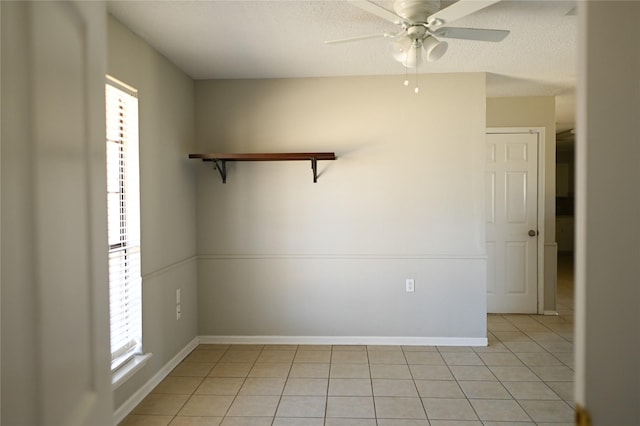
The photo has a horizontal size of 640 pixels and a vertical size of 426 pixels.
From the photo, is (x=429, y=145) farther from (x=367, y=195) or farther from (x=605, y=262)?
(x=605, y=262)

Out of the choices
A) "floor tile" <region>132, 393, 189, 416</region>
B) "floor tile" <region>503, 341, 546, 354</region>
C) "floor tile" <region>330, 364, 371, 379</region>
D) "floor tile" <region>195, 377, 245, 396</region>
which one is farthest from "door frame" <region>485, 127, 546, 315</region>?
"floor tile" <region>132, 393, 189, 416</region>

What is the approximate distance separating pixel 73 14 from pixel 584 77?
2.76ft

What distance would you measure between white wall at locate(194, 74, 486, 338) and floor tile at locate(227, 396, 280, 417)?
3.31ft

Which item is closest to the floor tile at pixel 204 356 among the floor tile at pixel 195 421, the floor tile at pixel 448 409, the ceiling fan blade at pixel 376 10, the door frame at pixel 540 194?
the floor tile at pixel 195 421

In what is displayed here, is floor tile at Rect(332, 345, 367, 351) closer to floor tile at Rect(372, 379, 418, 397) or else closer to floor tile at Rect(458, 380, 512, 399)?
floor tile at Rect(372, 379, 418, 397)

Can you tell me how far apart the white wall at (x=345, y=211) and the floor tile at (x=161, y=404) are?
39.2 inches

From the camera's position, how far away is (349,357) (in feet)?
10.7

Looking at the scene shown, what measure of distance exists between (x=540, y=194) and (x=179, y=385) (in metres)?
4.09

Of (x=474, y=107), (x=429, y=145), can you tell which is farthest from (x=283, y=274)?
(x=474, y=107)

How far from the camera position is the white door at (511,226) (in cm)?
430

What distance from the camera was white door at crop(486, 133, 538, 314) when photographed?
4.30 m

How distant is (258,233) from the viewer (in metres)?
3.58

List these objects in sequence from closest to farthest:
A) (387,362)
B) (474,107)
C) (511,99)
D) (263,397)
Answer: (263,397) < (387,362) < (474,107) < (511,99)

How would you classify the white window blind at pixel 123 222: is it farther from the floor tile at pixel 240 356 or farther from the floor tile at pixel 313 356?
the floor tile at pixel 313 356
